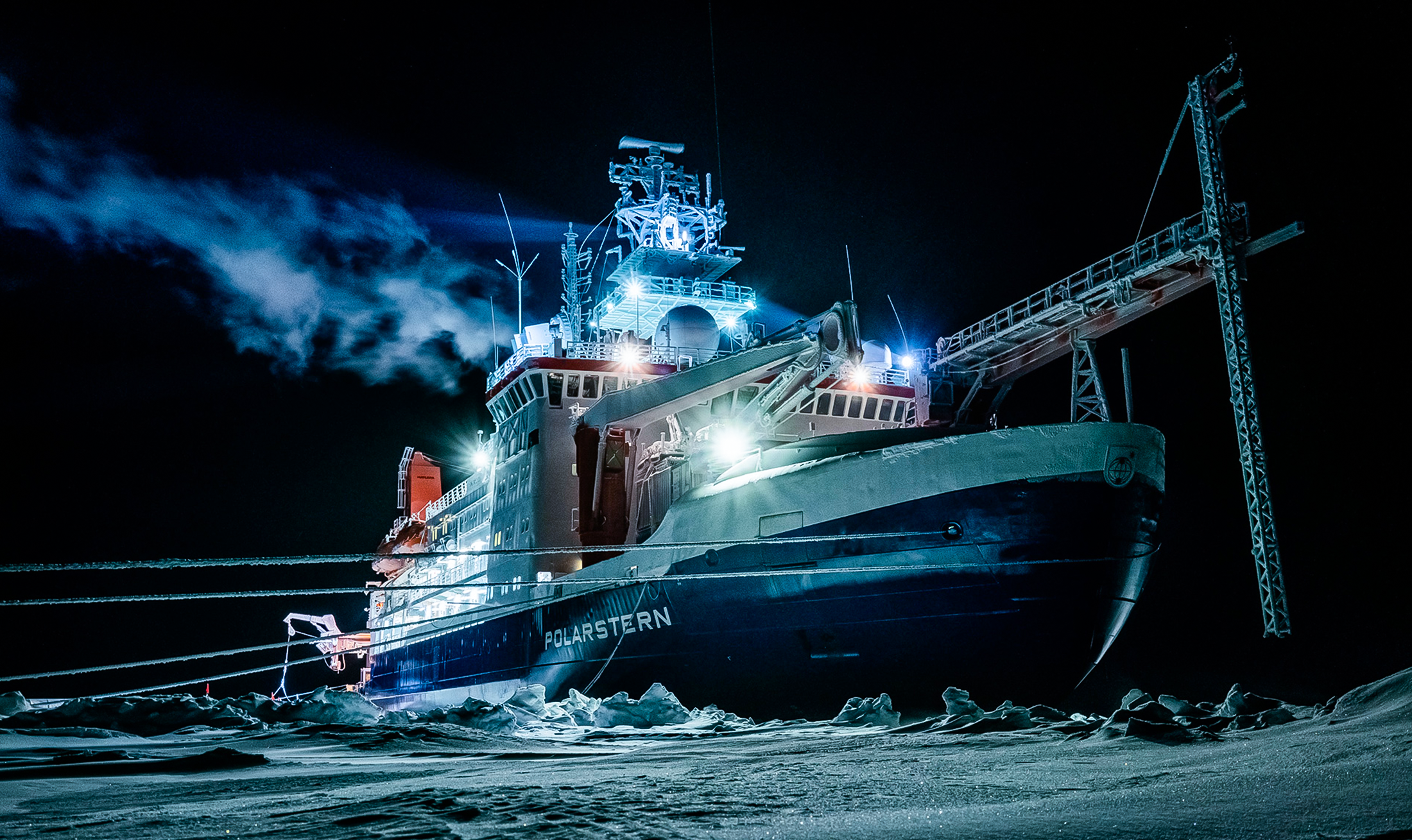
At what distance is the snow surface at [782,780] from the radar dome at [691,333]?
15.3 meters

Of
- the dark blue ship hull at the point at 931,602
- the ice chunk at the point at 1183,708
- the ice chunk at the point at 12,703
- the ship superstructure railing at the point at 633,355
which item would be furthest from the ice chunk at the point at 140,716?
the ship superstructure railing at the point at 633,355

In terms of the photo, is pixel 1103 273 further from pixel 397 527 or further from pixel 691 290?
pixel 397 527

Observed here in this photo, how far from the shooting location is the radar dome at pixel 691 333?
2388 cm

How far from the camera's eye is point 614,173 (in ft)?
93.3

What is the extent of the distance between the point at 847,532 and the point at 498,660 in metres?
10.8

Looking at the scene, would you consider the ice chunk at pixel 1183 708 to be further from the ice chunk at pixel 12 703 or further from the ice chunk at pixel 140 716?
the ice chunk at pixel 12 703

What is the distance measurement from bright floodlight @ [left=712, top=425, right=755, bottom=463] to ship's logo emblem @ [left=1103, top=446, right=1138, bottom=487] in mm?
6045

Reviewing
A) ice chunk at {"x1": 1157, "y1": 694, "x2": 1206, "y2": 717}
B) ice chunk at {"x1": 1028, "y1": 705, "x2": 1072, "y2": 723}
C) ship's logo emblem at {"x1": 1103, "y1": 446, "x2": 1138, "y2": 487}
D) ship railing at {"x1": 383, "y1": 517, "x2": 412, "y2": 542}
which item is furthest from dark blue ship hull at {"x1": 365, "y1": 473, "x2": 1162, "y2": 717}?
ship railing at {"x1": 383, "y1": 517, "x2": 412, "y2": 542}

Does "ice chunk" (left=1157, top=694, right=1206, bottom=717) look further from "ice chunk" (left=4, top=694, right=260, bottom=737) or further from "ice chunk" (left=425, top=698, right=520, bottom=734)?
"ice chunk" (left=4, top=694, right=260, bottom=737)

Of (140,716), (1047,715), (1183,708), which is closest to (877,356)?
(1047,715)

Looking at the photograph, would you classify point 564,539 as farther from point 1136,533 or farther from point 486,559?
point 1136,533

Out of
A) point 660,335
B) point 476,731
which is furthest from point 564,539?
point 476,731

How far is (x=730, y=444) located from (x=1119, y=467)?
274 inches

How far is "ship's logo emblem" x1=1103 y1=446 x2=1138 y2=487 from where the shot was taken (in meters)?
13.5
